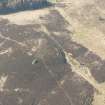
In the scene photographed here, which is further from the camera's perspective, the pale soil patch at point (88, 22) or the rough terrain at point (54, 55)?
the pale soil patch at point (88, 22)

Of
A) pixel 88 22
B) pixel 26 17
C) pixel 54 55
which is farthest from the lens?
pixel 26 17

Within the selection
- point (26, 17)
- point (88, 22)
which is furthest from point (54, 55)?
point (26, 17)

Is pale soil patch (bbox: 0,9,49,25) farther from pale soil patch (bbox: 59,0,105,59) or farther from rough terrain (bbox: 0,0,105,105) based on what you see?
pale soil patch (bbox: 59,0,105,59)

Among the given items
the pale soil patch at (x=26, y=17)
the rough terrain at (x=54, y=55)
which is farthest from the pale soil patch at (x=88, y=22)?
the pale soil patch at (x=26, y=17)

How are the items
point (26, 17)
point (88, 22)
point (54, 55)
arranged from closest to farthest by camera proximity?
point (54, 55), point (88, 22), point (26, 17)

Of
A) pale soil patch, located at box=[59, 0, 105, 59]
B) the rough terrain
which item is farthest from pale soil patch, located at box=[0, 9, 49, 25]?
pale soil patch, located at box=[59, 0, 105, 59]

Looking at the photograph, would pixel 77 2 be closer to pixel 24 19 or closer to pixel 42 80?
pixel 24 19

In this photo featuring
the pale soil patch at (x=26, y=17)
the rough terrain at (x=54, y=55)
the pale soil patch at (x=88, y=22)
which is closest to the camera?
the rough terrain at (x=54, y=55)

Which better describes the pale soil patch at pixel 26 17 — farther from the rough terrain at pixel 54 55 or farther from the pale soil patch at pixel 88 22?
the pale soil patch at pixel 88 22

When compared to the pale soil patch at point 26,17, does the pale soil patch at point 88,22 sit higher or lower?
lower

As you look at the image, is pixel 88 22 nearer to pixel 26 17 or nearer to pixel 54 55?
pixel 26 17
